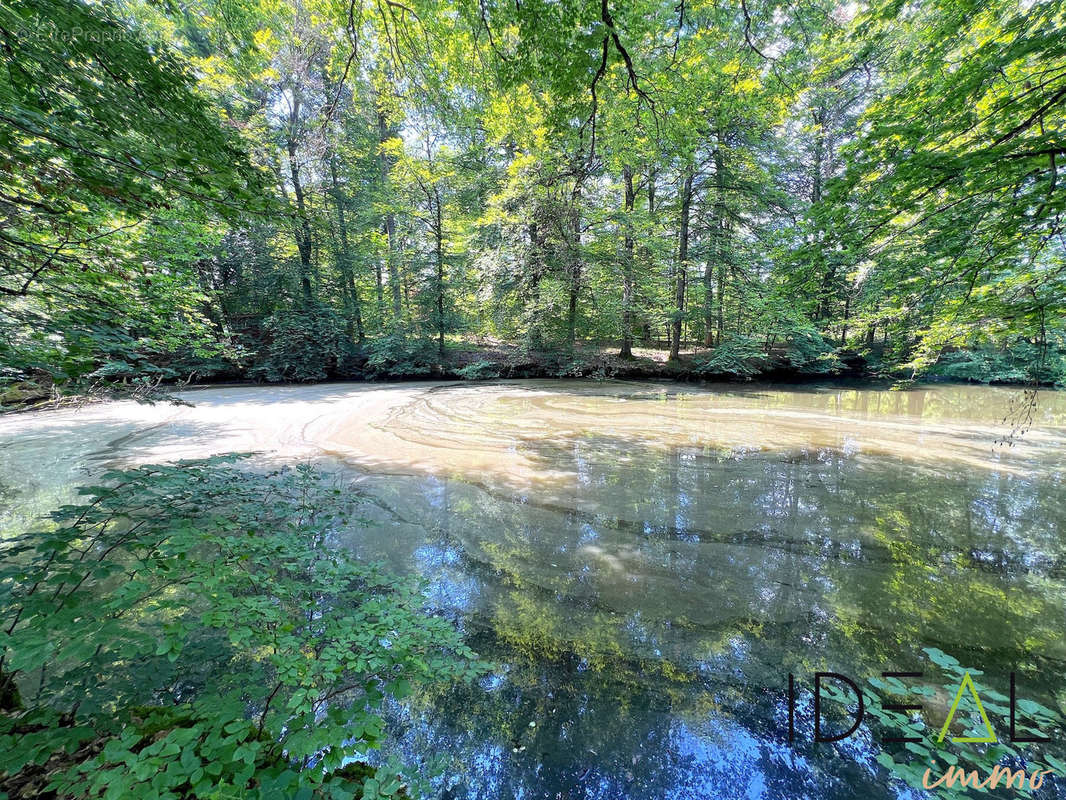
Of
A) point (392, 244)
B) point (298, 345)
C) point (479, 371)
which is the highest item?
point (392, 244)

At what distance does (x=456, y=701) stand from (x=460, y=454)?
405cm

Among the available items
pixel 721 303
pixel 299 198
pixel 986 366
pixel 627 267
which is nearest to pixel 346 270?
pixel 299 198

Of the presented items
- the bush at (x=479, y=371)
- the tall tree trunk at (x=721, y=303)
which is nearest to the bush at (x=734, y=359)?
the tall tree trunk at (x=721, y=303)

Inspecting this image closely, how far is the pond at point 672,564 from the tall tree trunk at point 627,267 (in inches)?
256

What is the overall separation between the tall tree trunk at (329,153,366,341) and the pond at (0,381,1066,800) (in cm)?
798

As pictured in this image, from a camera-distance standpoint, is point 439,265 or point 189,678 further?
point 439,265

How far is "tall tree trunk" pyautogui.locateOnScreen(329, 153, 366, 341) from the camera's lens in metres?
14.2

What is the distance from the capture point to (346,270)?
1455 centimetres

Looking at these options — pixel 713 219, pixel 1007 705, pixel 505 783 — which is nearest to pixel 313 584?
pixel 505 783

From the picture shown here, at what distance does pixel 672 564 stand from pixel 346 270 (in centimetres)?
1516

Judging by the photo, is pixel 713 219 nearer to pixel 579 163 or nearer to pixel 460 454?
pixel 579 163

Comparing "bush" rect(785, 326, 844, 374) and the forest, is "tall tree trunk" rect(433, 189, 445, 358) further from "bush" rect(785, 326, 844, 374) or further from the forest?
"bush" rect(785, 326, 844, 374)

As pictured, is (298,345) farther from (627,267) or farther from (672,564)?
(672,564)

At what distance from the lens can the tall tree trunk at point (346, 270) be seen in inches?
559
